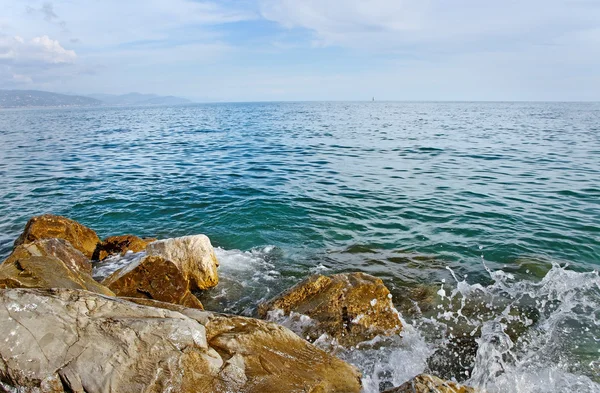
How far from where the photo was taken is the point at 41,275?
632cm

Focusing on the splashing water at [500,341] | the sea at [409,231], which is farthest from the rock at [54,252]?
the splashing water at [500,341]

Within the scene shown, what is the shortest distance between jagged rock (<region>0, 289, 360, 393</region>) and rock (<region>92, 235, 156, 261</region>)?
20.1 feet

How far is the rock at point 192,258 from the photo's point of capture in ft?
30.7

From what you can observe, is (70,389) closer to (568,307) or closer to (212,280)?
(212,280)

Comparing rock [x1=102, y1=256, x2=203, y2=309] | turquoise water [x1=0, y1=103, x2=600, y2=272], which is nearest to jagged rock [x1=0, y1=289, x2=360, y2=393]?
rock [x1=102, y1=256, x2=203, y2=309]

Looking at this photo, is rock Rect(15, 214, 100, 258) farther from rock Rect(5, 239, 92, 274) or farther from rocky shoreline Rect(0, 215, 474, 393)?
rocky shoreline Rect(0, 215, 474, 393)

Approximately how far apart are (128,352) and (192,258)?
209 inches

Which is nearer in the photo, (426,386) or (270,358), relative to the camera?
(426,386)

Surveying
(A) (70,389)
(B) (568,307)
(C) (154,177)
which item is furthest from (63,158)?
(B) (568,307)

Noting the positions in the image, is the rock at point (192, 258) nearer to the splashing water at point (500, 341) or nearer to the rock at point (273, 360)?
the splashing water at point (500, 341)

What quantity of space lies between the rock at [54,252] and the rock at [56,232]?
5.95 feet

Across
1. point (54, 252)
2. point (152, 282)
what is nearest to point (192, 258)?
point (152, 282)

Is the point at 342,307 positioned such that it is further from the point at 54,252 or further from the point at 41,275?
the point at 54,252

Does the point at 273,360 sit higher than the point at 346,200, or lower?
higher
